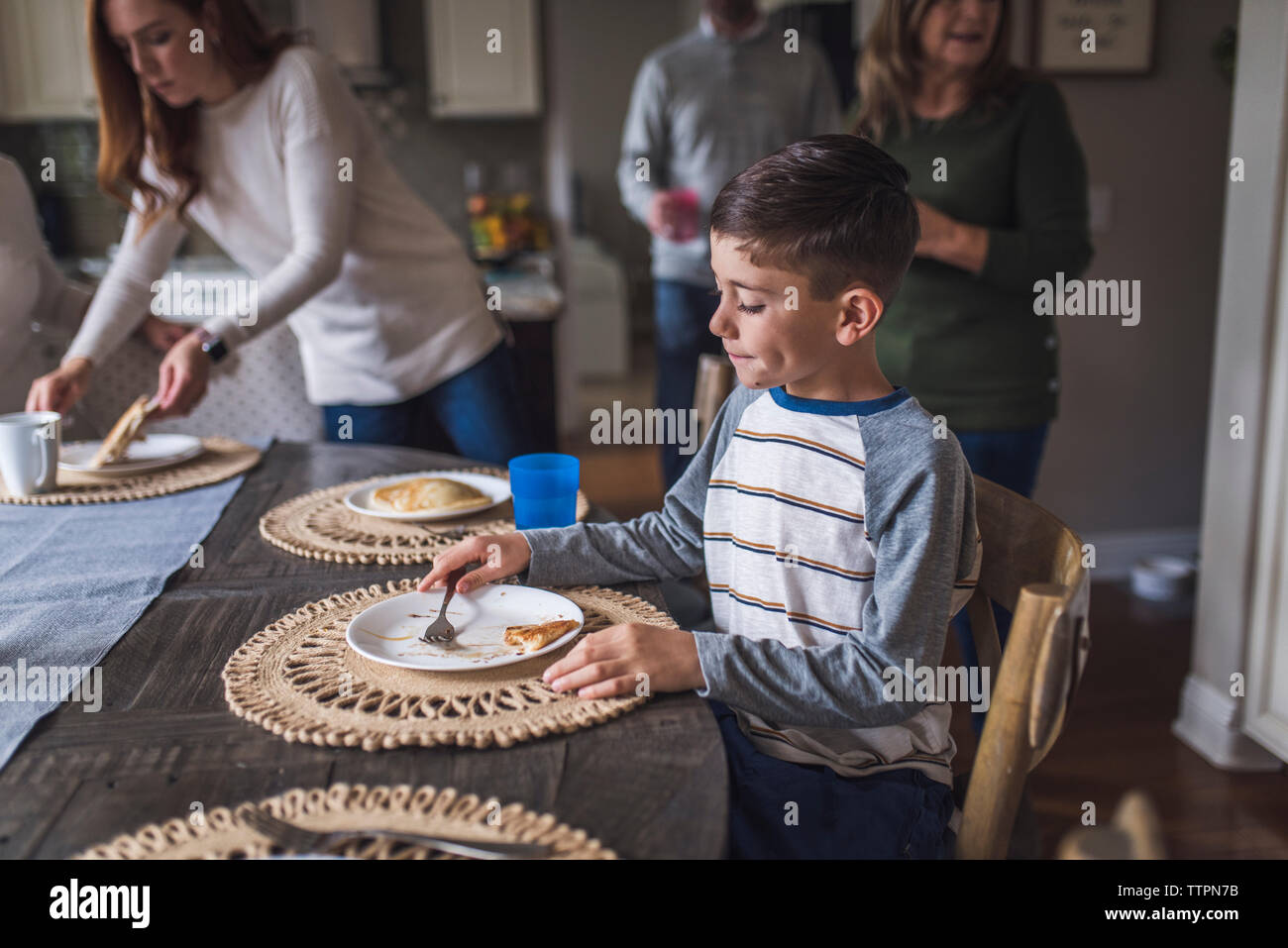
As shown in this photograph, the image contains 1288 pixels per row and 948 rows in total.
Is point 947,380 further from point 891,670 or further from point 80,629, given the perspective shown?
point 80,629

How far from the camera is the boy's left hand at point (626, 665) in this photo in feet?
2.76

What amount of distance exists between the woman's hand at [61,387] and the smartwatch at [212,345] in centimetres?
20

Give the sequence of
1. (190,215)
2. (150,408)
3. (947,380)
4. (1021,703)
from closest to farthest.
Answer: (1021,703), (150,408), (947,380), (190,215)

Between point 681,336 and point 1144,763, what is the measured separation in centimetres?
155

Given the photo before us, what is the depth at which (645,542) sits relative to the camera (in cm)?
115

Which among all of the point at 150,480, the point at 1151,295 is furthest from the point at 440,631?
the point at 1151,295

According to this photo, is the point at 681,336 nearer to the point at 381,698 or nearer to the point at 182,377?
the point at 182,377

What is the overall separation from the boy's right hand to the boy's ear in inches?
15.2

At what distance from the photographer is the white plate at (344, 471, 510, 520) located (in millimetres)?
1322

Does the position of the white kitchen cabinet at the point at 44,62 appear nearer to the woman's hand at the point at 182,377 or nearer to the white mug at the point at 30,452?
the woman's hand at the point at 182,377

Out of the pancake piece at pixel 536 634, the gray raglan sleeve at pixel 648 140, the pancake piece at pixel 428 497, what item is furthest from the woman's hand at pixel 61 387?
the gray raglan sleeve at pixel 648 140
